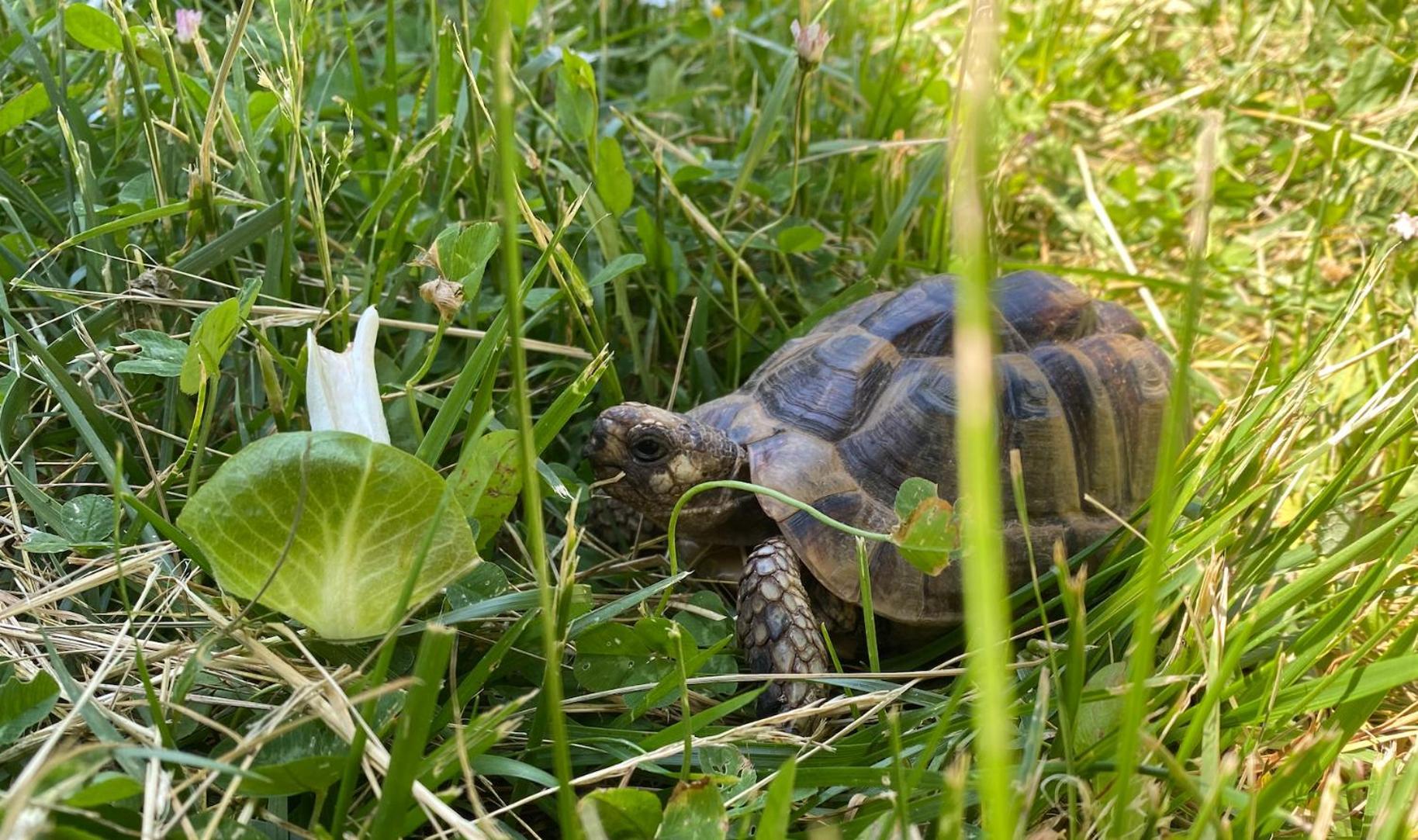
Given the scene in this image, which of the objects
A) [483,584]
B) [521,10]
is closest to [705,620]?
[483,584]

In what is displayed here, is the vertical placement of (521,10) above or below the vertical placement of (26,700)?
above

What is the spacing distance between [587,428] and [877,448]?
47 centimetres

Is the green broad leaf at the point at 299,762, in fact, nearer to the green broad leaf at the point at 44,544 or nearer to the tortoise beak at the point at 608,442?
the green broad leaf at the point at 44,544

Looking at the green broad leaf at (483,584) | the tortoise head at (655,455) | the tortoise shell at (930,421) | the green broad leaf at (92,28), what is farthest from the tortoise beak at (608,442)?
the green broad leaf at (92,28)

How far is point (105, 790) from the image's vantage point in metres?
0.84

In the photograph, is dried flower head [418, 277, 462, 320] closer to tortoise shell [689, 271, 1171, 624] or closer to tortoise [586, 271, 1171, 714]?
tortoise [586, 271, 1171, 714]

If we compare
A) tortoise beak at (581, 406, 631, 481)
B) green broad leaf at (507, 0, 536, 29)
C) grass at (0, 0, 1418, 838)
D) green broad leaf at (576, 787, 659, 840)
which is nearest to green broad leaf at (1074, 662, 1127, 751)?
grass at (0, 0, 1418, 838)

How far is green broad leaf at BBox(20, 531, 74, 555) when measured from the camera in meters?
1.16

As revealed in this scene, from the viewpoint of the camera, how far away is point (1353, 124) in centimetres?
240

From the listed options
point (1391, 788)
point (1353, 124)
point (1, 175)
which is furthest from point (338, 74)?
point (1353, 124)

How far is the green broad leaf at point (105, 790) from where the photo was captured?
32.7 inches

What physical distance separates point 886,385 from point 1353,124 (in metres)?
1.53

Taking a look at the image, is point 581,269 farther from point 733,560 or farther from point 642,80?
point 642,80

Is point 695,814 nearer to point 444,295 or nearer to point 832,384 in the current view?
point 444,295
